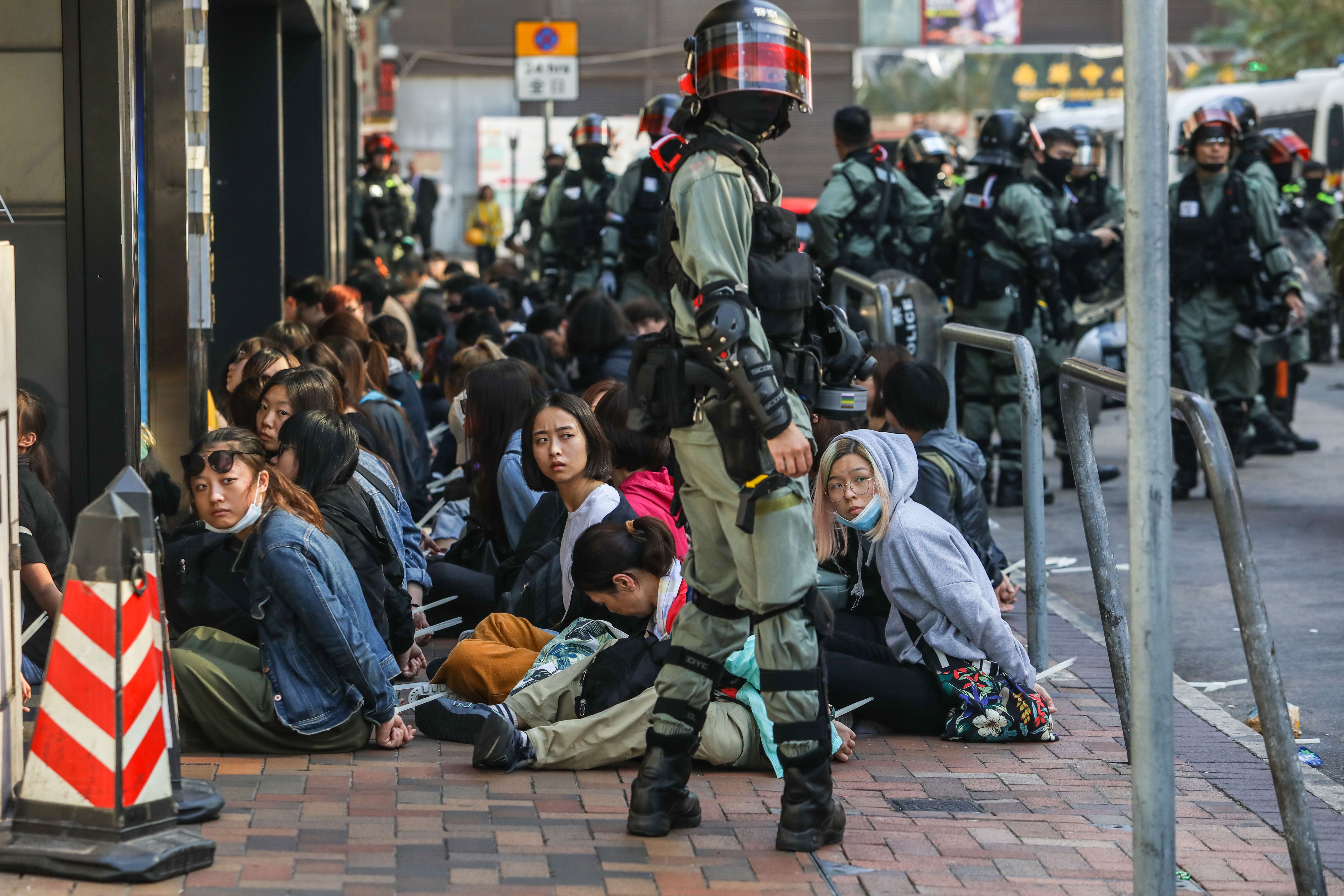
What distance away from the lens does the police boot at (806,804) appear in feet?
13.6

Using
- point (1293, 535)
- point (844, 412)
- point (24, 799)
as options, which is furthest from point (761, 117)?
point (1293, 535)

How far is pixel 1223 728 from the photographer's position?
220 inches

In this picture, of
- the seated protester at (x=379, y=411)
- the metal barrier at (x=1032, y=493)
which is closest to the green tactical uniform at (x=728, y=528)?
the metal barrier at (x=1032, y=493)

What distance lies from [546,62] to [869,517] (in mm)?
12182

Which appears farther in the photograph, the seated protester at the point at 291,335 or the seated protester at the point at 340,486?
the seated protester at the point at 291,335

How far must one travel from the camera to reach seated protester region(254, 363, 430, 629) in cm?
611

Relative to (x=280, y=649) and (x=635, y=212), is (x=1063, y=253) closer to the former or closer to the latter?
(x=635, y=212)

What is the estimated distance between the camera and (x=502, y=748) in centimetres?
478

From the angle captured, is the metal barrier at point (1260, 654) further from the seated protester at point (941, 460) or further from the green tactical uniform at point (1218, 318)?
the green tactical uniform at point (1218, 318)

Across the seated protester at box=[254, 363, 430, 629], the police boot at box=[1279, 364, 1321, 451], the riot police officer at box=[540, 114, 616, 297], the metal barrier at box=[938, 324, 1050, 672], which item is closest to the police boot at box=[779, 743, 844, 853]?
the metal barrier at box=[938, 324, 1050, 672]

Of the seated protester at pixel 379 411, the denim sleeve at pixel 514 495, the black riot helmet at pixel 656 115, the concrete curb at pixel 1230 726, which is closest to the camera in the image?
the concrete curb at pixel 1230 726

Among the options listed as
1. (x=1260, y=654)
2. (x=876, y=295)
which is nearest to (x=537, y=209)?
(x=876, y=295)

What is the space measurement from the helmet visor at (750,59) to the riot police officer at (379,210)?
13977 mm

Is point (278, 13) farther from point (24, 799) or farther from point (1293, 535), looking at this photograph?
point (24, 799)
